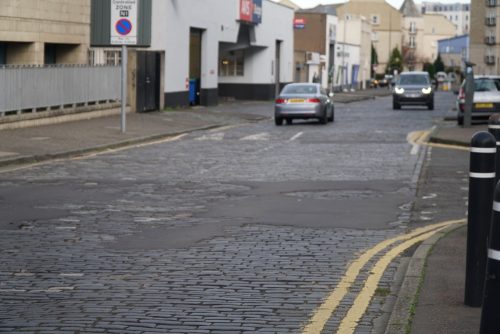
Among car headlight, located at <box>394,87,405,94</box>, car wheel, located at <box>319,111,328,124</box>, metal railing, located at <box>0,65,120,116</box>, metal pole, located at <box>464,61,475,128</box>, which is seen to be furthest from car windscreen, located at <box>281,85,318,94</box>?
car headlight, located at <box>394,87,405,94</box>

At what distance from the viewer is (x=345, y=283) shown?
893cm

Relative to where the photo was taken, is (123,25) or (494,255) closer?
(494,255)

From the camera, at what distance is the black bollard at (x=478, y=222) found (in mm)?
7484

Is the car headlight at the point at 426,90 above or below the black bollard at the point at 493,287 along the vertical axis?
above

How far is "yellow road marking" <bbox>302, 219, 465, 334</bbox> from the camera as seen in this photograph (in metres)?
7.41

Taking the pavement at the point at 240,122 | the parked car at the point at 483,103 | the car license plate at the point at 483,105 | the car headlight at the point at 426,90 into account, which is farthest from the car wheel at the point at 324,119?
the car headlight at the point at 426,90

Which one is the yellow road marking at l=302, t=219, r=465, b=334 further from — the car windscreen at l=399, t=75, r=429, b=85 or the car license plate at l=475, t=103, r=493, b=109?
the car windscreen at l=399, t=75, r=429, b=85

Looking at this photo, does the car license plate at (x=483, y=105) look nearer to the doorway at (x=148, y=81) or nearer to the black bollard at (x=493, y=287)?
the doorway at (x=148, y=81)

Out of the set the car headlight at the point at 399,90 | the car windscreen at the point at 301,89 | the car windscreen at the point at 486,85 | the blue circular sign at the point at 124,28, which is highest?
the blue circular sign at the point at 124,28

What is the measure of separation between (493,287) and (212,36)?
4737cm

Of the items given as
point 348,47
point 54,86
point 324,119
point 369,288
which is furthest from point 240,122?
point 348,47

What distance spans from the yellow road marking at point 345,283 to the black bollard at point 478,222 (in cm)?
103

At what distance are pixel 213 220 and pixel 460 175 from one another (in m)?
7.13

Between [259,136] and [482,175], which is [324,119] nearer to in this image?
[259,136]
